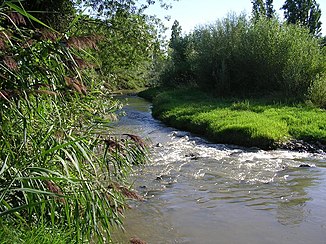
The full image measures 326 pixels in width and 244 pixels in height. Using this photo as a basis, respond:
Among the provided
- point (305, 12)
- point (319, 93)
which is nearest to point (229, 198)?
point (319, 93)

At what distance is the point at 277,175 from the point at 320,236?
3.45m

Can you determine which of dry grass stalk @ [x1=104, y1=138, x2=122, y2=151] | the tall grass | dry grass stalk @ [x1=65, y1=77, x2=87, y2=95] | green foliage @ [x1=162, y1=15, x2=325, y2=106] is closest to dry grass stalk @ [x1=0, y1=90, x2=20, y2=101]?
the tall grass

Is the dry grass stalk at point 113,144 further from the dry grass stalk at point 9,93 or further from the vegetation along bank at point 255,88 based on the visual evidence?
the vegetation along bank at point 255,88

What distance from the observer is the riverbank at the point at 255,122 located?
12.7 meters

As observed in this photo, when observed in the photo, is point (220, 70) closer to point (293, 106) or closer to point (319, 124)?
point (293, 106)

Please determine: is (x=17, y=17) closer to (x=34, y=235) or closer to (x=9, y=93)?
(x=9, y=93)

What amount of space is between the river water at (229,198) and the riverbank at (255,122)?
0.75 m

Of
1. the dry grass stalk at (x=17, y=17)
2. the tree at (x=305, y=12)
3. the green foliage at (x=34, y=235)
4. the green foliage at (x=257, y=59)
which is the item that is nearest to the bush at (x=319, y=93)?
the green foliage at (x=257, y=59)

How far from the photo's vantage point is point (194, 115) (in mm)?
17328

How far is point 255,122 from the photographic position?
46.3ft

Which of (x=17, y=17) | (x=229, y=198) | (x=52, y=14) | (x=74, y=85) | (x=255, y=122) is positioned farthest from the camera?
(x=255, y=122)

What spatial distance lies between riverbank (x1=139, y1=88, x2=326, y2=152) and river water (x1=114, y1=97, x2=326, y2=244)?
2.48 ft

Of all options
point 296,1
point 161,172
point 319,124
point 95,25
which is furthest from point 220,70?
point 296,1

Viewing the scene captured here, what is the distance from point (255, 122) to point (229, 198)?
21.9 ft
